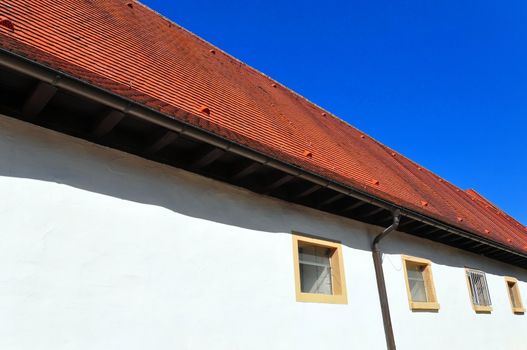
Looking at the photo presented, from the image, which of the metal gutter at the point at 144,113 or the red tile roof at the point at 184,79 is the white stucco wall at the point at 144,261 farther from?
the red tile roof at the point at 184,79

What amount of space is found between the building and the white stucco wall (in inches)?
0.6

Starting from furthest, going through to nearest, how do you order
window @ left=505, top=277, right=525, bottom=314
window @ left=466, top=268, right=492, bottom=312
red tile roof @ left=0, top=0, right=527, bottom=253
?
window @ left=505, top=277, right=525, bottom=314 → window @ left=466, top=268, right=492, bottom=312 → red tile roof @ left=0, top=0, right=527, bottom=253

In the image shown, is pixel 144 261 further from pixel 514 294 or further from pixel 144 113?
pixel 514 294

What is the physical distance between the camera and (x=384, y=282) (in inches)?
291

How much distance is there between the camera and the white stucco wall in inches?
149

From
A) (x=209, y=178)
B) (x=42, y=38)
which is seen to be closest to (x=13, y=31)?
(x=42, y=38)

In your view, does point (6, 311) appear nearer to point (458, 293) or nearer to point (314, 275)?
point (314, 275)

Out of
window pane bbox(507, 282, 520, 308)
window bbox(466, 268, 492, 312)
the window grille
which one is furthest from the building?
window pane bbox(507, 282, 520, 308)

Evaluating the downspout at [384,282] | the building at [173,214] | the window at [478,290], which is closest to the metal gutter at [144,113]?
the building at [173,214]

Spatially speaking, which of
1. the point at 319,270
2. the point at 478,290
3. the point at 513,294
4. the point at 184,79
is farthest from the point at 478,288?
the point at 184,79

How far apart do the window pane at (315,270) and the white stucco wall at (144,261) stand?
300 mm

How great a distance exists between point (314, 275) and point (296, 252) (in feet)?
2.05

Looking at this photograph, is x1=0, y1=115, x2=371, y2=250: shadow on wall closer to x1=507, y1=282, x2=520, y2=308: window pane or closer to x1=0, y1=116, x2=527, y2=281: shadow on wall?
x1=0, y1=116, x2=527, y2=281: shadow on wall

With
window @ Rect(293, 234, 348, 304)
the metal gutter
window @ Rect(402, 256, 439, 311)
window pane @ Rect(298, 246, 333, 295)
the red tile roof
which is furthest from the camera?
window @ Rect(402, 256, 439, 311)
